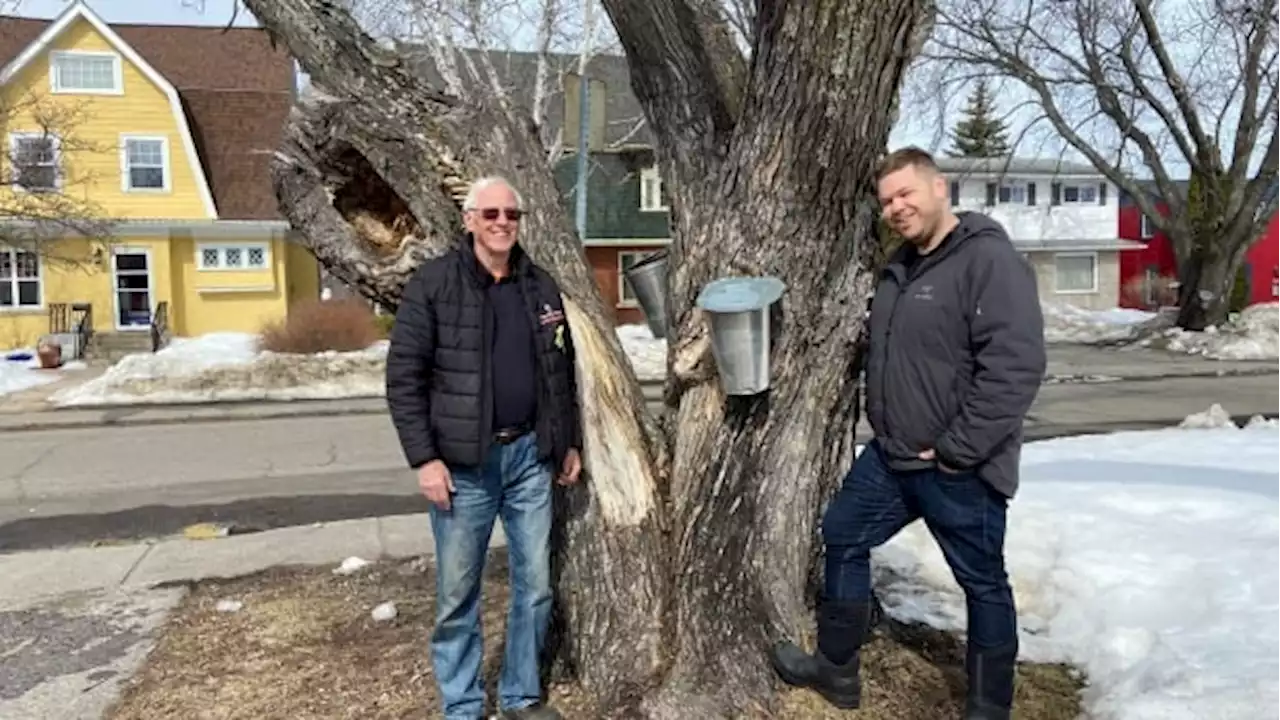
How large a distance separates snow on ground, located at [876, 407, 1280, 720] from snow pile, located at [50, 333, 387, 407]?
42.5 ft

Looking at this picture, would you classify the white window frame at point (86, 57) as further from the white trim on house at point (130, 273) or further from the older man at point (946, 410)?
the older man at point (946, 410)

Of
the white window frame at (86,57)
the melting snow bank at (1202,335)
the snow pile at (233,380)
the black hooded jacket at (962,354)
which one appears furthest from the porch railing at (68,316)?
the black hooded jacket at (962,354)

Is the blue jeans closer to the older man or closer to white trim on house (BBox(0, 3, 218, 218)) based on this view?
the older man

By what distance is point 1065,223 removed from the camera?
39250 millimetres

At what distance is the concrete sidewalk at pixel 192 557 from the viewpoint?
6301 millimetres

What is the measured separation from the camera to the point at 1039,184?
39219 millimetres

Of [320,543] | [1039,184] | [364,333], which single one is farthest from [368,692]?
[1039,184]

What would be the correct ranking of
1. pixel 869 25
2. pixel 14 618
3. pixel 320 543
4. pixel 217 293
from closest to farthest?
pixel 869 25 < pixel 14 618 < pixel 320 543 < pixel 217 293

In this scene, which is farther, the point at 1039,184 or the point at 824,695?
the point at 1039,184

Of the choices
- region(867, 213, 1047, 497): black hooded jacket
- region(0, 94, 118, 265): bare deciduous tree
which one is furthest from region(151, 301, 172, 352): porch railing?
region(867, 213, 1047, 497): black hooded jacket

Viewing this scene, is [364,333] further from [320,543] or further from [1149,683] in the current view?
[1149,683]

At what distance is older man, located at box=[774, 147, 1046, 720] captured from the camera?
3.08m

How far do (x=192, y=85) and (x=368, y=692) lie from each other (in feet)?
94.7

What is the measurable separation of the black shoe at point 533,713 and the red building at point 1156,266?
130 ft
